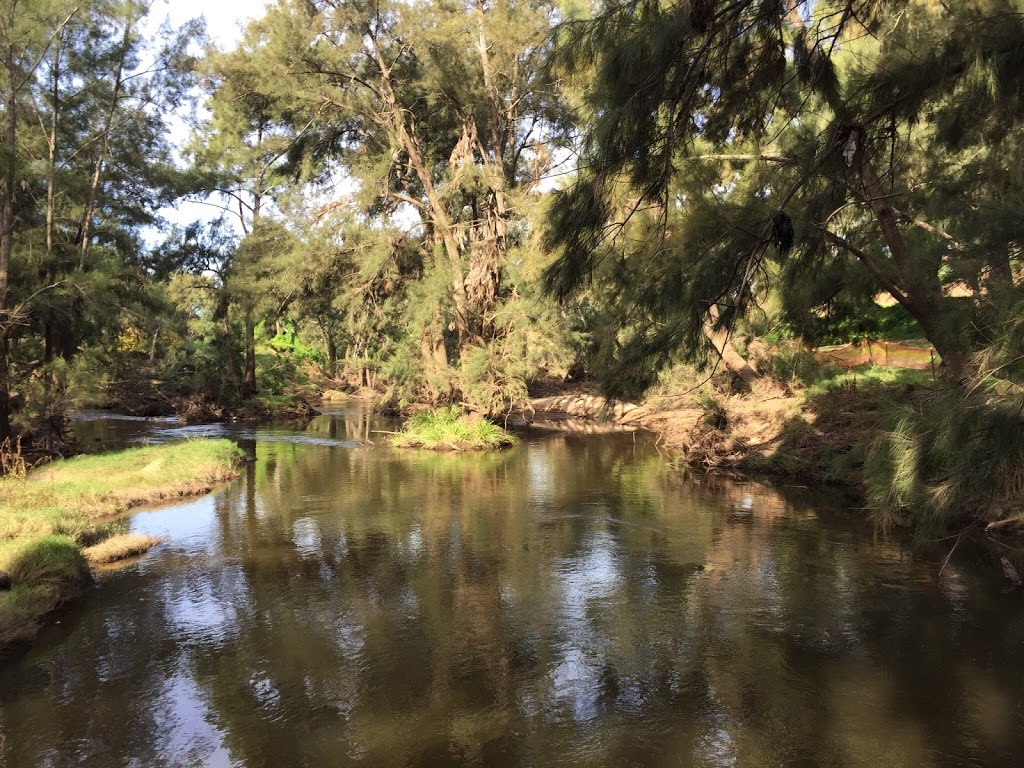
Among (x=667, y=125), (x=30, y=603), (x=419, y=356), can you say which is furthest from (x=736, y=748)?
(x=419, y=356)

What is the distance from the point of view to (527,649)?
7195mm

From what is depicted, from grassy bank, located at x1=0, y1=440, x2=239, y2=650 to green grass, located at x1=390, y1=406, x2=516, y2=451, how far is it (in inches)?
206

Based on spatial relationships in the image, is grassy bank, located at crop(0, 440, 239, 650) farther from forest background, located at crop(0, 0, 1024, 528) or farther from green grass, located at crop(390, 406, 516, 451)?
green grass, located at crop(390, 406, 516, 451)

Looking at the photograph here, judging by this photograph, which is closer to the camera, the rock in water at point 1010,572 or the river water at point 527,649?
the river water at point 527,649

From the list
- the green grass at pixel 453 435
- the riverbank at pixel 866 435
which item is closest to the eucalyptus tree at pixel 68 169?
the green grass at pixel 453 435

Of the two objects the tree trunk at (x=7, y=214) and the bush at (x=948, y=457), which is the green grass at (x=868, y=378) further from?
the tree trunk at (x=7, y=214)

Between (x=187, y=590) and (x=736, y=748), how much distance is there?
6.65 metres

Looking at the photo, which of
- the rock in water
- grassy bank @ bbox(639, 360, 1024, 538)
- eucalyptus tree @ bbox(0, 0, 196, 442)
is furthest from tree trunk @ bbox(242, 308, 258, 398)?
the rock in water

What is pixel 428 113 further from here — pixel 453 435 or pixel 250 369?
pixel 250 369

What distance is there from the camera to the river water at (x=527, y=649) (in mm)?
5527

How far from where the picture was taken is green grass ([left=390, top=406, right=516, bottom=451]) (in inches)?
822

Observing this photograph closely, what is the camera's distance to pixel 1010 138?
7793 millimetres

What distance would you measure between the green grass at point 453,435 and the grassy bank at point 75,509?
5222 mm

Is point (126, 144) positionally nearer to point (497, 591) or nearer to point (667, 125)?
point (497, 591)
